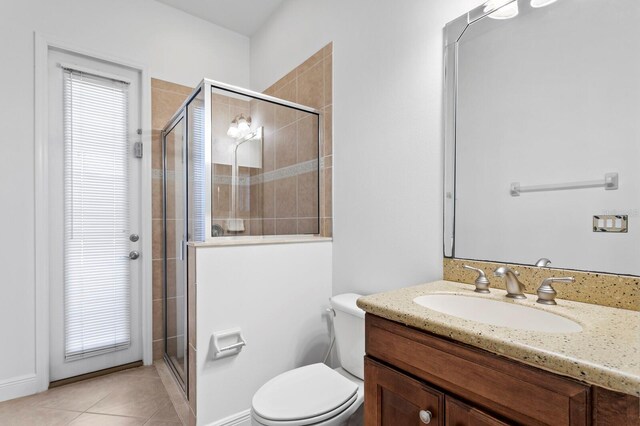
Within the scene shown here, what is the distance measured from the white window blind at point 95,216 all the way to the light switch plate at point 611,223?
2762 millimetres

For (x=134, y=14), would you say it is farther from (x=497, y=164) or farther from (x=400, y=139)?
(x=497, y=164)

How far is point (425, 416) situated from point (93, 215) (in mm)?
2473

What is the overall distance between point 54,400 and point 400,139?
2.64 meters

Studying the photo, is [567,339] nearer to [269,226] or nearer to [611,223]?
[611,223]

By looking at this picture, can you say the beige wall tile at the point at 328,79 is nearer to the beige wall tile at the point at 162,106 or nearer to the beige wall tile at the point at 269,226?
the beige wall tile at the point at 269,226

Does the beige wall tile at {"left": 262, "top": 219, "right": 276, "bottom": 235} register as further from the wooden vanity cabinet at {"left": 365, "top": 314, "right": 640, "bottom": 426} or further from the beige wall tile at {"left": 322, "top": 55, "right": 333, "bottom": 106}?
the wooden vanity cabinet at {"left": 365, "top": 314, "right": 640, "bottom": 426}

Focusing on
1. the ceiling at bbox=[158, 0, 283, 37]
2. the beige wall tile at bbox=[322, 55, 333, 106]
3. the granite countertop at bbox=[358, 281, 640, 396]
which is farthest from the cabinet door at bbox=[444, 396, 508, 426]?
the ceiling at bbox=[158, 0, 283, 37]

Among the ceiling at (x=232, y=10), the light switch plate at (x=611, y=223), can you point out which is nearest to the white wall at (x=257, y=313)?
the light switch plate at (x=611, y=223)

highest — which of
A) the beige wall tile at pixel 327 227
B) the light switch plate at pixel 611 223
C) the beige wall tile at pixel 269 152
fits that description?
the beige wall tile at pixel 269 152

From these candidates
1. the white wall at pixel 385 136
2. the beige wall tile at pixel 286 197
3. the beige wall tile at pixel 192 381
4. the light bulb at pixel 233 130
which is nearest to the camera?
the white wall at pixel 385 136

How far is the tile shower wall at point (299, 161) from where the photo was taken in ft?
6.76

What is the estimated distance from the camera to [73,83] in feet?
7.24

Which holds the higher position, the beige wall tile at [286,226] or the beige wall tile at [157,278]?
the beige wall tile at [286,226]

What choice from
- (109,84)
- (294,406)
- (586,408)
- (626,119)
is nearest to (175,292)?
(294,406)
